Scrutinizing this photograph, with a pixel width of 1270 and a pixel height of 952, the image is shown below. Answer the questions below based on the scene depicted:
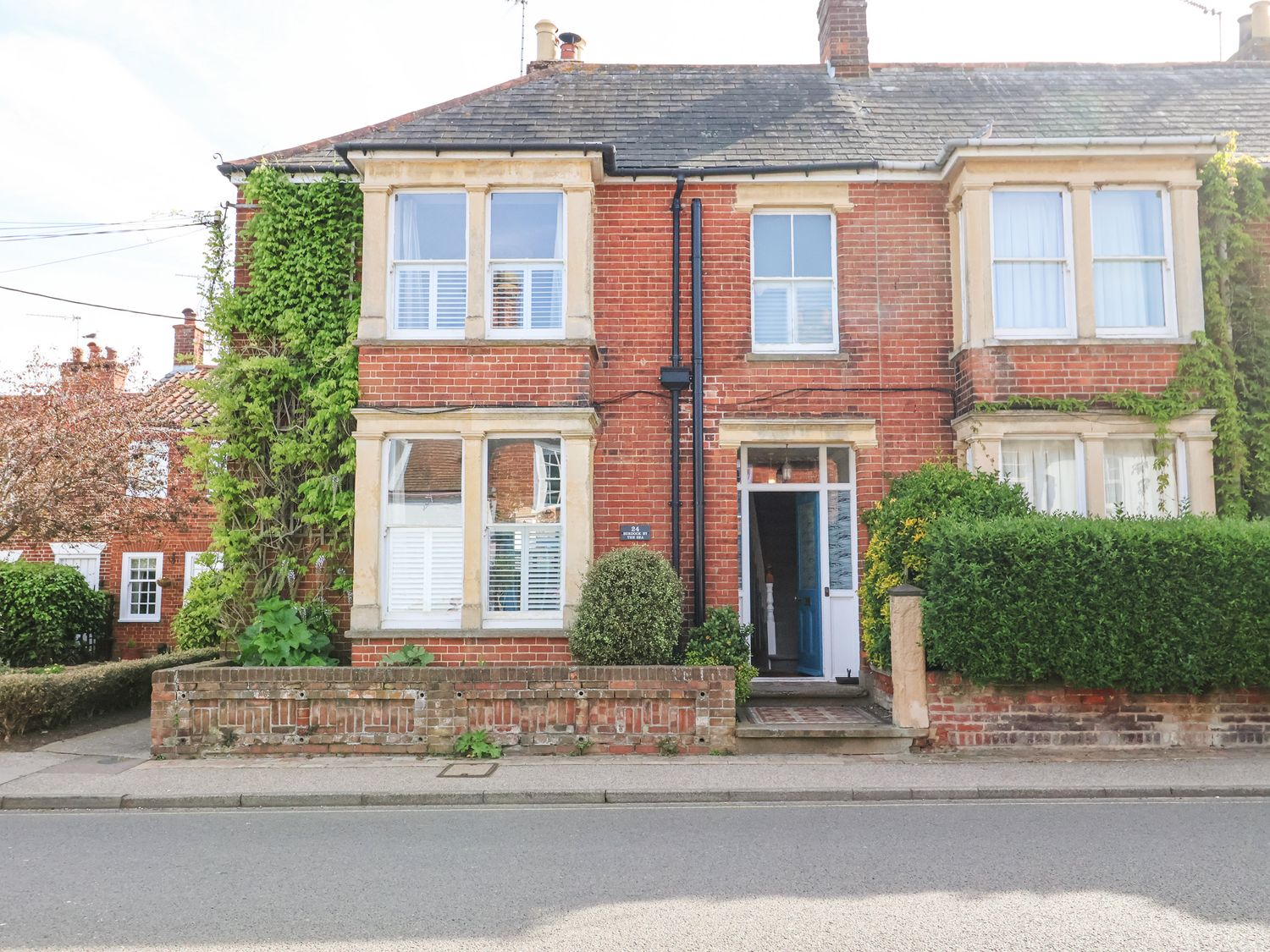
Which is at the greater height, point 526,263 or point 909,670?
A: point 526,263

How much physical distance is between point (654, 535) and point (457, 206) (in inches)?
190

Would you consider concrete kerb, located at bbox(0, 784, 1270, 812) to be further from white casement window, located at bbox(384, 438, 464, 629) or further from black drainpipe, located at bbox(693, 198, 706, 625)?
black drainpipe, located at bbox(693, 198, 706, 625)

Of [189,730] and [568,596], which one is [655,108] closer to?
[568,596]

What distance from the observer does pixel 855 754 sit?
972 cm

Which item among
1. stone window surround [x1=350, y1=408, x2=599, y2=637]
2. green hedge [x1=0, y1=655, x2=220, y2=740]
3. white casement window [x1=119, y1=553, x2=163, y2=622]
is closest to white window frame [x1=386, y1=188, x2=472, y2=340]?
stone window surround [x1=350, y1=408, x2=599, y2=637]

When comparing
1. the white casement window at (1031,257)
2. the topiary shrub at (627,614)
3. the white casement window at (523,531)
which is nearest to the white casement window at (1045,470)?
the white casement window at (1031,257)

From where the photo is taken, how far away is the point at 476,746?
9.72 meters

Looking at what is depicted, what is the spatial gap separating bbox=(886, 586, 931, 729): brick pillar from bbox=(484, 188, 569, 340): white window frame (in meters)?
5.29

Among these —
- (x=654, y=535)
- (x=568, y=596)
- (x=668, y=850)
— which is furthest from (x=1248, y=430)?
(x=668, y=850)

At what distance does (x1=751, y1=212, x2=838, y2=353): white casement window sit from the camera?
40.7ft

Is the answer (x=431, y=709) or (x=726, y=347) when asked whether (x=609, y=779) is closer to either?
(x=431, y=709)

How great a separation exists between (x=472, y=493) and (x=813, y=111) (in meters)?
7.59

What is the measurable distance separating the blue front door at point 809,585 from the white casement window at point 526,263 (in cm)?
408

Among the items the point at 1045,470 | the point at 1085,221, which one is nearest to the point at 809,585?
the point at 1045,470
